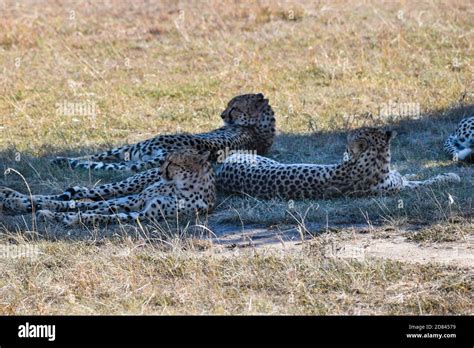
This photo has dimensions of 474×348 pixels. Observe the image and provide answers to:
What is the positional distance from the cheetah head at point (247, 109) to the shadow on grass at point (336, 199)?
409 mm

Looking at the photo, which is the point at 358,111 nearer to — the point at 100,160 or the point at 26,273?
the point at 100,160

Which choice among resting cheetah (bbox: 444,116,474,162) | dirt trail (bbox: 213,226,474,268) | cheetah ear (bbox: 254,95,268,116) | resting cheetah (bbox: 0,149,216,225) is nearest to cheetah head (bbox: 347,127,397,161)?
dirt trail (bbox: 213,226,474,268)

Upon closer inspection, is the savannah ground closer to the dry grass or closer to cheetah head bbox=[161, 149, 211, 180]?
the dry grass

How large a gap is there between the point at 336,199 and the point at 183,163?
1.30 m

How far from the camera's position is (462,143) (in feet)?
31.7

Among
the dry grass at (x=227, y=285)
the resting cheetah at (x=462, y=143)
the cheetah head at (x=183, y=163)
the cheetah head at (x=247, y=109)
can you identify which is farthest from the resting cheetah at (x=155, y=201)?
the resting cheetah at (x=462, y=143)

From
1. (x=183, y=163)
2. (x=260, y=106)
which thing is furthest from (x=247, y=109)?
(x=183, y=163)

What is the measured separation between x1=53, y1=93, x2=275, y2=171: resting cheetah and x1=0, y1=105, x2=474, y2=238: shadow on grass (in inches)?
6.9

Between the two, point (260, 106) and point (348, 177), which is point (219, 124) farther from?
point (348, 177)

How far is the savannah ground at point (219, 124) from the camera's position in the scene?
6.14 metres

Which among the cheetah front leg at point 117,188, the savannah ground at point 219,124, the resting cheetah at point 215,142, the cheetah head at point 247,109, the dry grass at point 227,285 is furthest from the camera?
the cheetah head at point 247,109

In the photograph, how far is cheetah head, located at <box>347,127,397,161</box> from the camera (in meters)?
8.11

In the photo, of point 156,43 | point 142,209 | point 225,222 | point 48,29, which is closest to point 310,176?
point 225,222

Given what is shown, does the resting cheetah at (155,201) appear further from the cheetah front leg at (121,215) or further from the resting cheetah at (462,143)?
the resting cheetah at (462,143)
